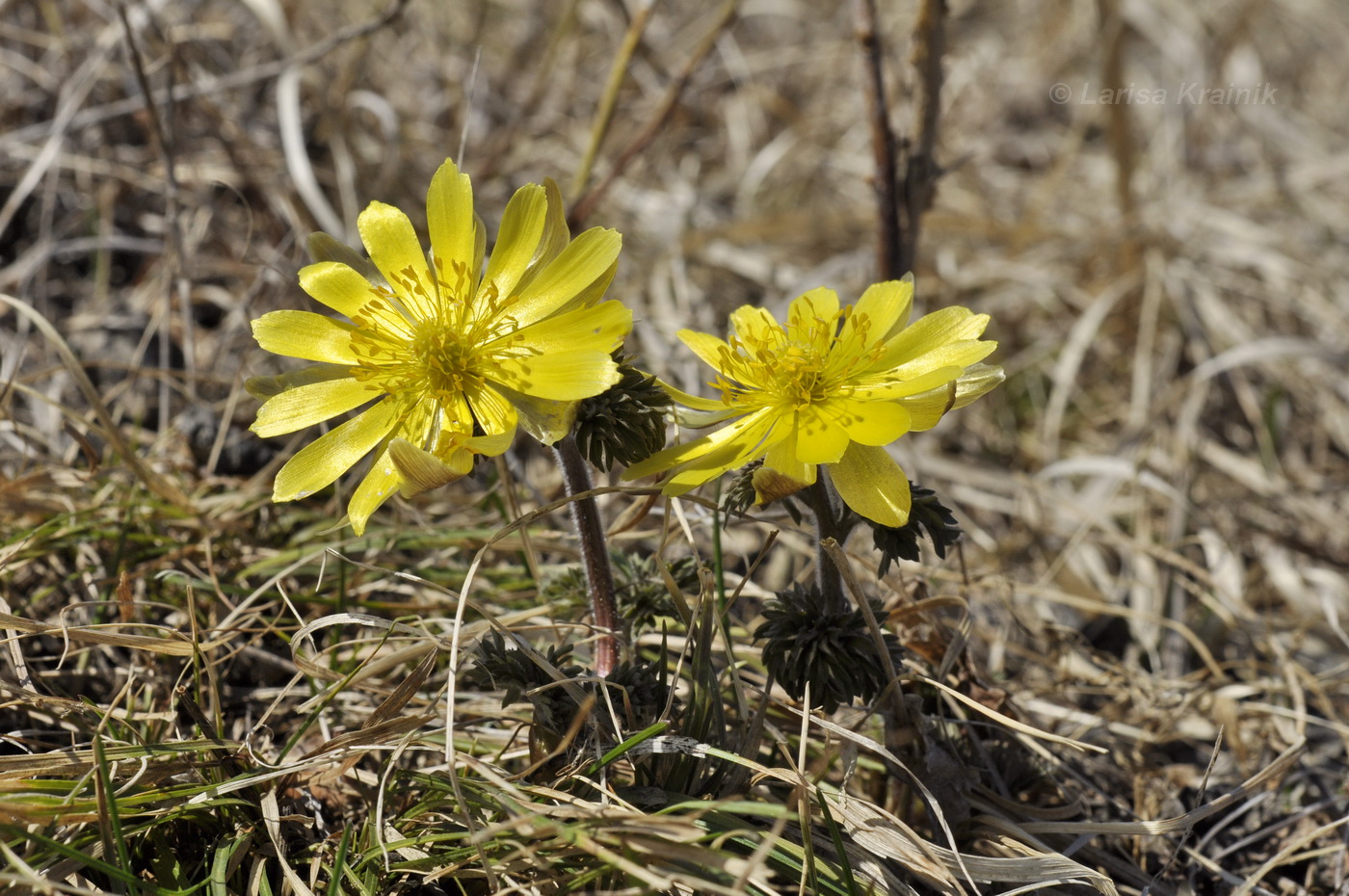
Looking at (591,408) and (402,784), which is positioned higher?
(591,408)

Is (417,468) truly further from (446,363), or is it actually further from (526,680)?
(526,680)

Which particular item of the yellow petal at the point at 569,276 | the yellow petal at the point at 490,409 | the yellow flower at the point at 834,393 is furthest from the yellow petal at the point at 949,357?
the yellow petal at the point at 490,409

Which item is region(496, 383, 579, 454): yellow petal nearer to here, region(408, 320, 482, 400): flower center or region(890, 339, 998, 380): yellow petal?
region(408, 320, 482, 400): flower center

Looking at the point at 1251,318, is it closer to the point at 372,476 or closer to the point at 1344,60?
the point at 1344,60

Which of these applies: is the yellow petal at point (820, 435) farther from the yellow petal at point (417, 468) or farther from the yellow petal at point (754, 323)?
the yellow petal at point (417, 468)

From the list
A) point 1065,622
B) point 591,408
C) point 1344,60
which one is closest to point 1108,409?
point 1065,622

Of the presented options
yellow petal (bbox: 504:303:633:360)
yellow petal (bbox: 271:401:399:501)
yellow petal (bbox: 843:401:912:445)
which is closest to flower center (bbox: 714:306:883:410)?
yellow petal (bbox: 843:401:912:445)

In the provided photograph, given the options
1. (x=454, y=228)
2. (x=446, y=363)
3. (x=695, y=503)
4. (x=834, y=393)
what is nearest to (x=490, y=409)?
(x=446, y=363)
